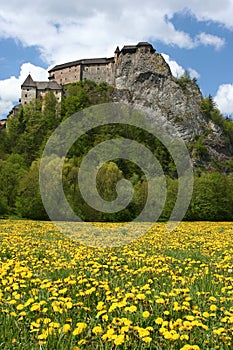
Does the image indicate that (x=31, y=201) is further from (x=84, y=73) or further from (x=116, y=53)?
(x=116, y=53)

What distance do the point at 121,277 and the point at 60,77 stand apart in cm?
14438

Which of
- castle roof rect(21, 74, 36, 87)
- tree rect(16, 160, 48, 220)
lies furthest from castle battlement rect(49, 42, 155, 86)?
tree rect(16, 160, 48, 220)

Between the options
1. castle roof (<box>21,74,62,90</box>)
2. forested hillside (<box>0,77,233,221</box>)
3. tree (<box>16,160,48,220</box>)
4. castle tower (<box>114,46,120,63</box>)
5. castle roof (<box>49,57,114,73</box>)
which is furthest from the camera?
castle roof (<box>49,57,114,73</box>)

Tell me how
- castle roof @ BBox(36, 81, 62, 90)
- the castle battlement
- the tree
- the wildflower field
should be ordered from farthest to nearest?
1. castle roof @ BBox(36, 81, 62, 90)
2. the castle battlement
3. the tree
4. the wildflower field

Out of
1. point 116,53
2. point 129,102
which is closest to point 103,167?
point 129,102

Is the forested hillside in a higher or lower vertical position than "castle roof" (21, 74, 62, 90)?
lower

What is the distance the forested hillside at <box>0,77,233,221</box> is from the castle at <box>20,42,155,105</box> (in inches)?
A: 252

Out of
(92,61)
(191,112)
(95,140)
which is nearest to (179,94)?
(191,112)

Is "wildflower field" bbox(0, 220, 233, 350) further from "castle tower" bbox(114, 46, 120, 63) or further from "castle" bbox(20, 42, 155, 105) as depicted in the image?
"castle tower" bbox(114, 46, 120, 63)

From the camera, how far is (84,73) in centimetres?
13812

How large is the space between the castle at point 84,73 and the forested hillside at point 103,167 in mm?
Result: 6397

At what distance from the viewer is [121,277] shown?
6551mm

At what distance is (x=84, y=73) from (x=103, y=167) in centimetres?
9627

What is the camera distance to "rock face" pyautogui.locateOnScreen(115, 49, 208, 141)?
117125 mm
